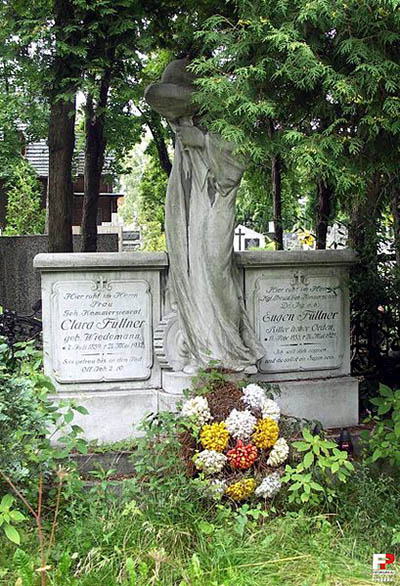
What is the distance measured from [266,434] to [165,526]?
93 centimetres

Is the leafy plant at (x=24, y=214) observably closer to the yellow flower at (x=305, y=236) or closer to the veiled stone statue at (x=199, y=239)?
the yellow flower at (x=305, y=236)

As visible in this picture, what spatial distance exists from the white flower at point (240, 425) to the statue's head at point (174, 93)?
7.91ft

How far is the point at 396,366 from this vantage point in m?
7.78

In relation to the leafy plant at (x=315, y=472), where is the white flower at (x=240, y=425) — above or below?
above

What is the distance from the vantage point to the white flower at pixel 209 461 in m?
5.07

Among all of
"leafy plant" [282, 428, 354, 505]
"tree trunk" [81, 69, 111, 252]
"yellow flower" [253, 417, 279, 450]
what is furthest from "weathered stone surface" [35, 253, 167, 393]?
"tree trunk" [81, 69, 111, 252]

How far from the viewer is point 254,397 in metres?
5.45

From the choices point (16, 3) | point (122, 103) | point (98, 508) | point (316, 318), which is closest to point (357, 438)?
point (316, 318)

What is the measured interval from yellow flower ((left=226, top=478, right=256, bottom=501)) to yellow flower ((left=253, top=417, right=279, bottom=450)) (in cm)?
25

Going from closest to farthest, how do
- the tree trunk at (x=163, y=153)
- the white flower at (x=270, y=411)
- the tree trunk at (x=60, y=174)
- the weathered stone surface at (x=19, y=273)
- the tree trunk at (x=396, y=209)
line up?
the white flower at (x=270, y=411)
the tree trunk at (x=396, y=209)
the tree trunk at (x=60, y=174)
the tree trunk at (x=163, y=153)
the weathered stone surface at (x=19, y=273)

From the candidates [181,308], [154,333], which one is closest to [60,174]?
[154,333]

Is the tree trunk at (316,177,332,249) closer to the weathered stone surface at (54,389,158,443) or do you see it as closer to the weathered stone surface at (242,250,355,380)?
the weathered stone surface at (242,250,355,380)

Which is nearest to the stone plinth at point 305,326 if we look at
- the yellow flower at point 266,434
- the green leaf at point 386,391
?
A: the green leaf at point 386,391

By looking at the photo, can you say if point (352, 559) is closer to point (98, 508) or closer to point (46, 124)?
point (98, 508)
